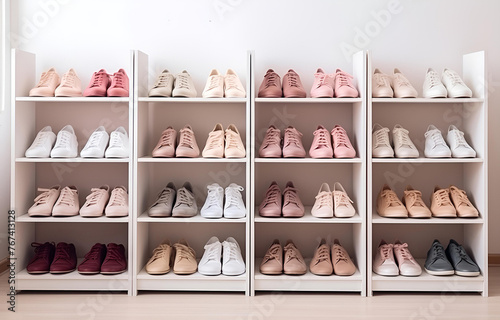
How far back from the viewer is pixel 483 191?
3053 millimetres

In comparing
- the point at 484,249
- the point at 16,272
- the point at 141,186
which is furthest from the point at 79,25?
the point at 484,249

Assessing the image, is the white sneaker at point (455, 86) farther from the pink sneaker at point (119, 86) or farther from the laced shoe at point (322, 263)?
the pink sneaker at point (119, 86)

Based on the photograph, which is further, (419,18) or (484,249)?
(419,18)

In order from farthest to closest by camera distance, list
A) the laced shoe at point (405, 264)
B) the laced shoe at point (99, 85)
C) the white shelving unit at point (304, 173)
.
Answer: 1. the white shelving unit at point (304, 173)
2. the laced shoe at point (99, 85)
3. the laced shoe at point (405, 264)

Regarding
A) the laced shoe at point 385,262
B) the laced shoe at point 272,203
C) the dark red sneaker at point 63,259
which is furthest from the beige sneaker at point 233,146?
the dark red sneaker at point 63,259

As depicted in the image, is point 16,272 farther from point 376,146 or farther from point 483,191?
point 483,191

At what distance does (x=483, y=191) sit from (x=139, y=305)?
1997mm

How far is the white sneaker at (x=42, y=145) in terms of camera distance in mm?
3086

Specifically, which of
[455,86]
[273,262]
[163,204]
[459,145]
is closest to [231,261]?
[273,262]

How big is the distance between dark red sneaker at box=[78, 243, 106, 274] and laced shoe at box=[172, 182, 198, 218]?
51 cm

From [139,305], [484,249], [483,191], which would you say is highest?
[483,191]

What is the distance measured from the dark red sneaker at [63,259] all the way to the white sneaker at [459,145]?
90.1 inches

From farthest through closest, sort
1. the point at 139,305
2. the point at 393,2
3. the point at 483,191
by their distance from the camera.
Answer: the point at 393,2 → the point at 483,191 → the point at 139,305

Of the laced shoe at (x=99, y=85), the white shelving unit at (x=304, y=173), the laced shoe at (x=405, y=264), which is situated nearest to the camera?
the laced shoe at (x=405, y=264)
